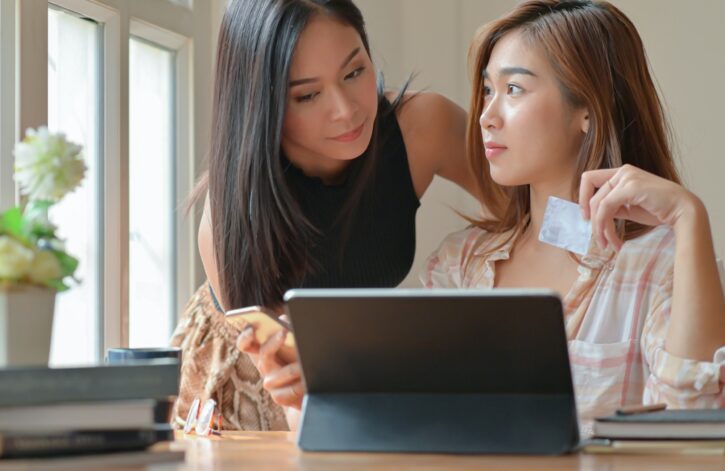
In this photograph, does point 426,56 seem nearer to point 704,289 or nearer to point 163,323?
point 163,323

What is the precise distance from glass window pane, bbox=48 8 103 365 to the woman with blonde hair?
70cm

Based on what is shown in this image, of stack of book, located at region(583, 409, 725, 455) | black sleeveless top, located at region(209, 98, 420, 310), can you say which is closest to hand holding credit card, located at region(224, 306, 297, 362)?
stack of book, located at region(583, 409, 725, 455)

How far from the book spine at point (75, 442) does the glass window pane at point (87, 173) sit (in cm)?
108

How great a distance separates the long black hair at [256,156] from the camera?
5.88 feet

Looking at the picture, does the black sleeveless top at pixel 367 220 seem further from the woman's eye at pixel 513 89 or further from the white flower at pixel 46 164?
the white flower at pixel 46 164

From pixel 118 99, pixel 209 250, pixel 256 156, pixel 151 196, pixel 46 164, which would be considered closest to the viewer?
pixel 46 164

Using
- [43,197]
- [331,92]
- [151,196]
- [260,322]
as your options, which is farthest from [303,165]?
[43,197]

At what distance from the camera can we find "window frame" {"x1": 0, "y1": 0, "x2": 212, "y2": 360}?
5.95 feet

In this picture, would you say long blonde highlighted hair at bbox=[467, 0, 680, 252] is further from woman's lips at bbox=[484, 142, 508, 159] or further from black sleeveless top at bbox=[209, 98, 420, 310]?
black sleeveless top at bbox=[209, 98, 420, 310]

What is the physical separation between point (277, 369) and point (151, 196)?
1.08 metres

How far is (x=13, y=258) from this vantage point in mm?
1025

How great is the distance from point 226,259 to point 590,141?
673 millimetres

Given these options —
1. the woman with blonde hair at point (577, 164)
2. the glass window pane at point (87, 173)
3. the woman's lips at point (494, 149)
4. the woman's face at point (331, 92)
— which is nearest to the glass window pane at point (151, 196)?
the glass window pane at point (87, 173)

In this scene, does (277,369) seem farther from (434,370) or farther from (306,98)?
(306,98)
